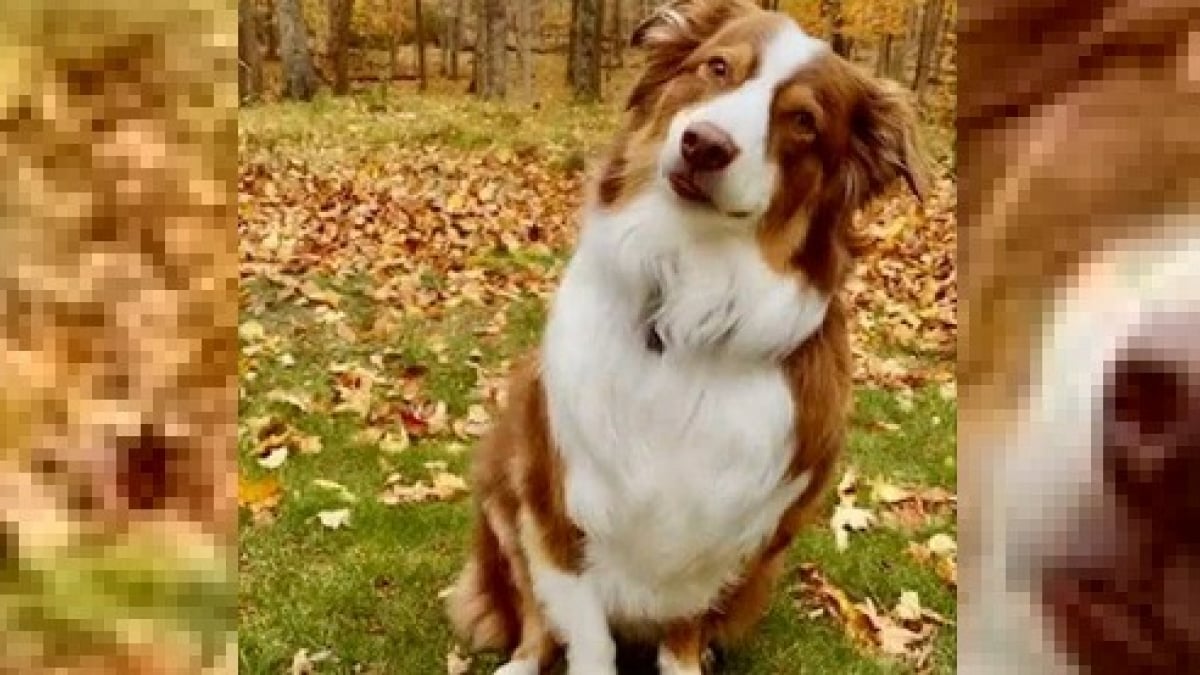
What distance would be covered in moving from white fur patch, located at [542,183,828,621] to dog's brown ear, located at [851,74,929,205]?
0.18 metres

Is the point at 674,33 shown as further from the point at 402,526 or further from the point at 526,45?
the point at 526,45

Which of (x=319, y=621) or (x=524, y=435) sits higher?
(x=524, y=435)

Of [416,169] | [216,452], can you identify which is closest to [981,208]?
[216,452]

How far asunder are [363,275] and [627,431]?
94.8 inches

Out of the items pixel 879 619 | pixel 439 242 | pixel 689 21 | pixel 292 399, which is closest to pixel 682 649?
pixel 879 619

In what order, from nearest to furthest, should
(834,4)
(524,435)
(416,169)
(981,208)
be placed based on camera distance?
(981,208) < (524,435) < (834,4) < (416,169)

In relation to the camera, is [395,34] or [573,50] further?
[395,34]

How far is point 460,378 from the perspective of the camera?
3.52 m

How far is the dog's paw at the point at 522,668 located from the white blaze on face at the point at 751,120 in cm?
88

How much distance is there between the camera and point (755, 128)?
5.14ft

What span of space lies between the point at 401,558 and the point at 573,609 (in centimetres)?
57

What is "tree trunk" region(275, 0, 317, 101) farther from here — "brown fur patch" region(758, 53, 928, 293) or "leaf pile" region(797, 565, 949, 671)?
"brown fur patch" region(758, 53, 928, 293)

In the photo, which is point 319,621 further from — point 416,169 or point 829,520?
point 416,169

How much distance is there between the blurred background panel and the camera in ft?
1.20
